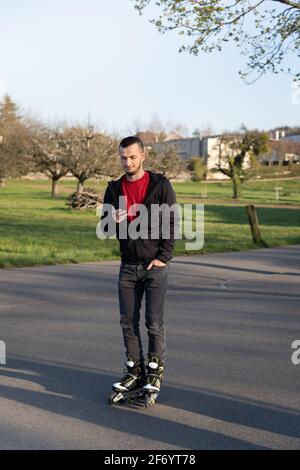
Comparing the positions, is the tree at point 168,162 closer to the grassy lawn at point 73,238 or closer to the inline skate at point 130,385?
the grassy lawn at point 73,238

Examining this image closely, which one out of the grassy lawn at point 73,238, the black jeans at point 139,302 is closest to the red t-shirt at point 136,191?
the black jeans at point 139,302

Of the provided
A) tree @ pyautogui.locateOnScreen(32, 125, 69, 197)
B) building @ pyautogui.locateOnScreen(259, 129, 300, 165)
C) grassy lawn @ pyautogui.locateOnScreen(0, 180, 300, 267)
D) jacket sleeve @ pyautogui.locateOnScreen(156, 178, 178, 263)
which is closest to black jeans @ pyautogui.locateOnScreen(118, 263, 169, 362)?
jacket sleeve @ pyautogui.locateOnScreen(156, 178, 178, 263)

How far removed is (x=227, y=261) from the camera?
16.2 m

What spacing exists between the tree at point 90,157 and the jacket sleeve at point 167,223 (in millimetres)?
40088

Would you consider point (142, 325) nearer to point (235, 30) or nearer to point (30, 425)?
point (30, 425)

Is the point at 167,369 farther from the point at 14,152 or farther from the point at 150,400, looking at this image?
the point at 14,152

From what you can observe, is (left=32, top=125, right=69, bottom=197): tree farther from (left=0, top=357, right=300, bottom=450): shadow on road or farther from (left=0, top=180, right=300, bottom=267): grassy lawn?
(left=0, top=357, right=300, bottom=450): shadow on road

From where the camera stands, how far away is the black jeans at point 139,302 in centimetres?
583

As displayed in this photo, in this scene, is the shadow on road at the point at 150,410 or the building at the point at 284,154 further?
the building at the point at 284,154

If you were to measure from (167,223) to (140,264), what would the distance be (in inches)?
15.7

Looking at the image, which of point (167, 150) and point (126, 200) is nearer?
point (126, 200)

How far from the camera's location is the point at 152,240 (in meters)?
5.80
